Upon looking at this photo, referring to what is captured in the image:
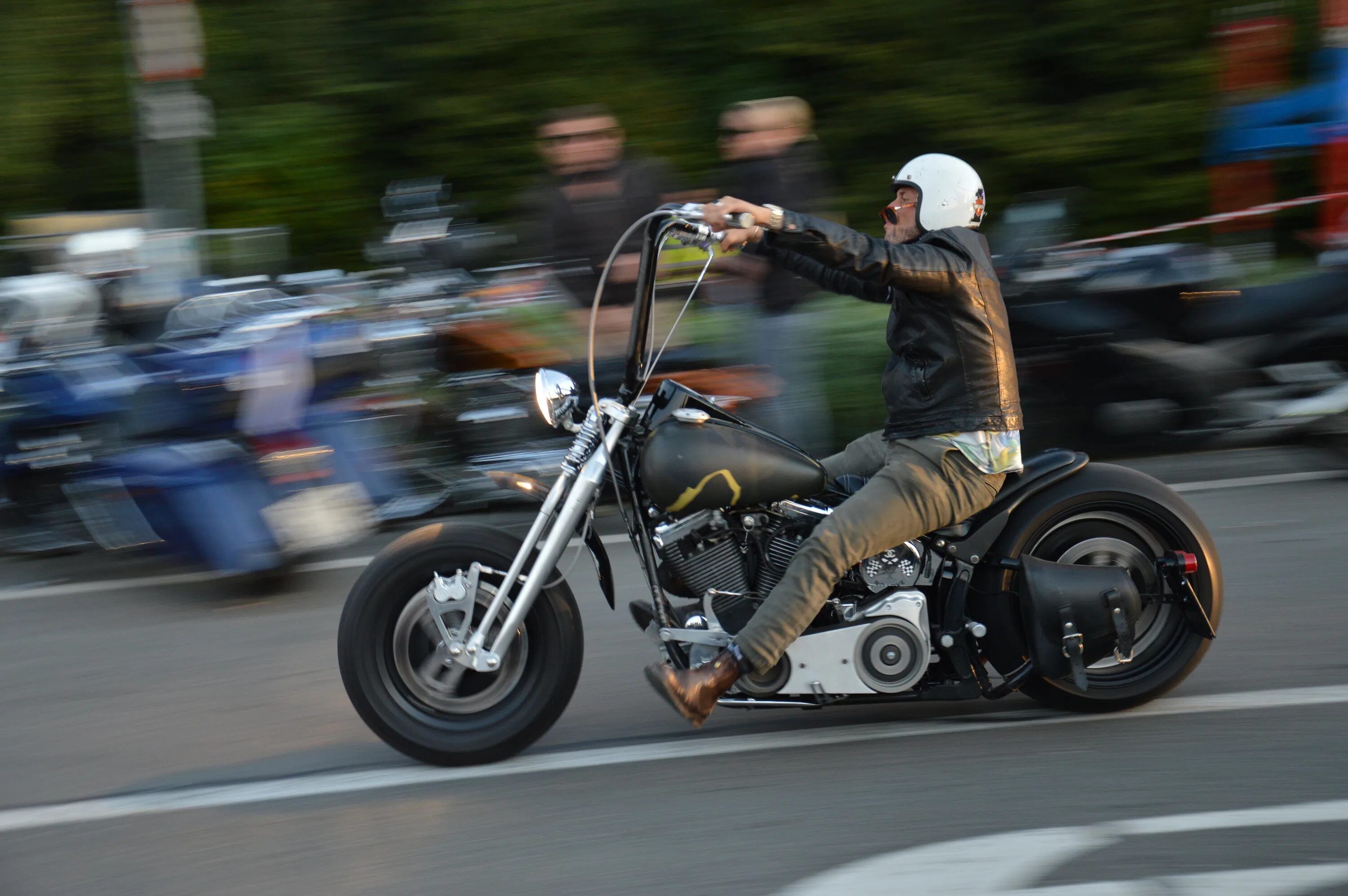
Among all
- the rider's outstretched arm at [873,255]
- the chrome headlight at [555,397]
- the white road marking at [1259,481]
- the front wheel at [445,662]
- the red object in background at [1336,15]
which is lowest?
the white road marking at [1259,481]

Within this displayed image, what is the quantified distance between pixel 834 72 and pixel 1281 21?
3431mm

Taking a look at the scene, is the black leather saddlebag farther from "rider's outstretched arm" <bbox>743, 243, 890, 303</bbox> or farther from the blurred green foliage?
the blurred green foliage

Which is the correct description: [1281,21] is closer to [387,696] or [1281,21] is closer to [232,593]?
[232,593]

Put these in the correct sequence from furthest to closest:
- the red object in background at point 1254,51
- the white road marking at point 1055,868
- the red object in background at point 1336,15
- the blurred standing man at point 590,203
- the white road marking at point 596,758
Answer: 1. the red object in background at point 1254,51
2. the red object in background at point 1336,15
3. the blurred standing man at point 590,203
4. the white road marking at point 596,758
5. the white road marking at point 1055,868

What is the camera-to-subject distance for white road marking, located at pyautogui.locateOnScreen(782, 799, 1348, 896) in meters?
3.36

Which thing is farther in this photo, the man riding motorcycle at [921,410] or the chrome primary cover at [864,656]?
the chrome primary cover at [864,656]

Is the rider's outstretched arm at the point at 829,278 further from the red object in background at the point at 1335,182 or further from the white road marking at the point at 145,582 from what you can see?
the red object in background at the point at 1335,182

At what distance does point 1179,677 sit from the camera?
4422mm

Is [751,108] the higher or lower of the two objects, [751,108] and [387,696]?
the higher

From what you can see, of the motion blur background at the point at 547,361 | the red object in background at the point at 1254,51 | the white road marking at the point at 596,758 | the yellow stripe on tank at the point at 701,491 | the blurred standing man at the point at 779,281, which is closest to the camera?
the motion blur background at the point at 547,361

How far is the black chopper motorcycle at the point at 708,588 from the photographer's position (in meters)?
4.13

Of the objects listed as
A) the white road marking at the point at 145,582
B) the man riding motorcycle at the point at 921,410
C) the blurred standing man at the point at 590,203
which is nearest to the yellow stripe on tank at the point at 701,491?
the man riding motorcycle at the point at 921,410

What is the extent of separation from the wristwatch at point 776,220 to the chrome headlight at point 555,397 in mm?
757

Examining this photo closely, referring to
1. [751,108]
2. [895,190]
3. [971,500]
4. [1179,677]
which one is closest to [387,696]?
[971,500]
